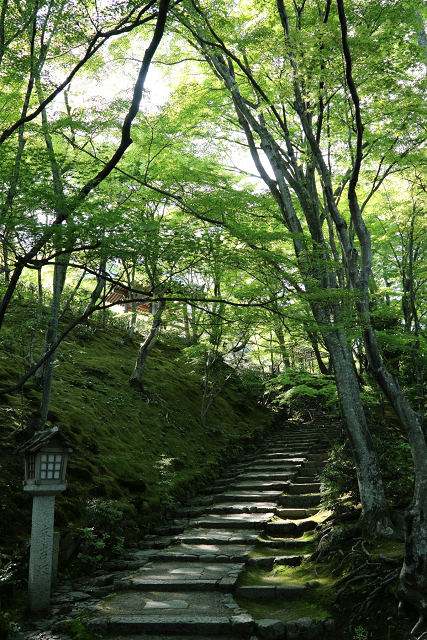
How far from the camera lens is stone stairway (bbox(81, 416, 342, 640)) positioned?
475 cm

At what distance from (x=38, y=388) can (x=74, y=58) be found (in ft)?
21.0

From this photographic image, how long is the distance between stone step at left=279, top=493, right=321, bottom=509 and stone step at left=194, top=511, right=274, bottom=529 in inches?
27.5

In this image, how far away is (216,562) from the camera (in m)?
6.77

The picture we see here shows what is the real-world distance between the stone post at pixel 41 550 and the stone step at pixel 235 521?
4112mm

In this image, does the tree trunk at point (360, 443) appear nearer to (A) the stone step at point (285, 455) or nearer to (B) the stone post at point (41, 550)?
(B) the stone post at point (41, 550)

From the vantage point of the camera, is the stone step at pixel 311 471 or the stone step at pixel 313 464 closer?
the stone step at pixel 311 471

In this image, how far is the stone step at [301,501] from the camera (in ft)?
30.7

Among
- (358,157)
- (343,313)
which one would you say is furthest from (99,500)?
(358,157)

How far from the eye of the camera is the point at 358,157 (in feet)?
17.2

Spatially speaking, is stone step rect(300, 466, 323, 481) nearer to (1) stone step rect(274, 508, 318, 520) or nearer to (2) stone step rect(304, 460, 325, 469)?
(2) stone step rect(304, 460, 325, 469)

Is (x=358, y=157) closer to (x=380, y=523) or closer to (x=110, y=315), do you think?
(x=380, y=523)

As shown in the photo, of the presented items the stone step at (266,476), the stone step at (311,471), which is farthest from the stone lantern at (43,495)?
the stone step at (311,471)

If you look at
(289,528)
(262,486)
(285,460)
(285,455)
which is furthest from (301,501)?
(285,455)

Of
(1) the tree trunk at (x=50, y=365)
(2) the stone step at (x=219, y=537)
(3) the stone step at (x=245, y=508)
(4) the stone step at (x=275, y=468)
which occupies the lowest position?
(2) the stone step at (x=219, y=537)
